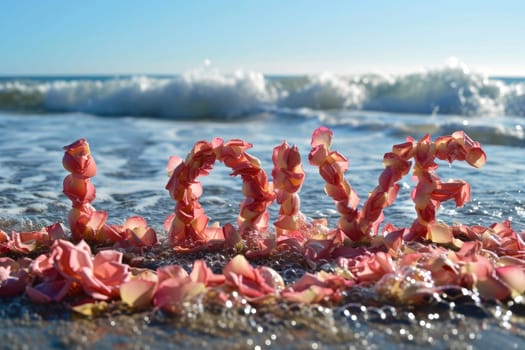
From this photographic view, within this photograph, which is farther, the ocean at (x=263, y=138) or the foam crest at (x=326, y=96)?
the foam crest at (x=326, y=96)

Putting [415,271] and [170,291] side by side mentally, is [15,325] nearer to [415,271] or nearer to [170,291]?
[170,291]

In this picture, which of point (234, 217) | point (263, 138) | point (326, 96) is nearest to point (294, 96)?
point (326, 96)

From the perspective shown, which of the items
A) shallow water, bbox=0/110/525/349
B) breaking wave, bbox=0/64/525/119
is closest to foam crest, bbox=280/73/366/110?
breaking wave, bbox=0/64/525/119

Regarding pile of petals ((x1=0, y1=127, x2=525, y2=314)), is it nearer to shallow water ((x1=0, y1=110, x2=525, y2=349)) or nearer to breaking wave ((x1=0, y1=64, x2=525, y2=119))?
shallow water ((x1=0, y1=110, x2=525, y2=349))

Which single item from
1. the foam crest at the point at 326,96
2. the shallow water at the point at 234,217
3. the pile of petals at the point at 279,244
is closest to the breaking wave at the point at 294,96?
the foam crest at the point at 326,96

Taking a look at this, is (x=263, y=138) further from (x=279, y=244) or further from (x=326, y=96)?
(x=326, y=96)

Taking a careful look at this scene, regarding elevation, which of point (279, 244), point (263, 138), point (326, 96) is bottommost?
point (263, 138)

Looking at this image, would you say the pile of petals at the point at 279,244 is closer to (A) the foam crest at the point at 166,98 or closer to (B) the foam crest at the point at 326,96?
(A) the foam crest at the point at 166,98

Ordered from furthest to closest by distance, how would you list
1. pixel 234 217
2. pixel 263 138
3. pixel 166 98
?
pixel 166 98 → pixel 263 138 → pixel 234 217
